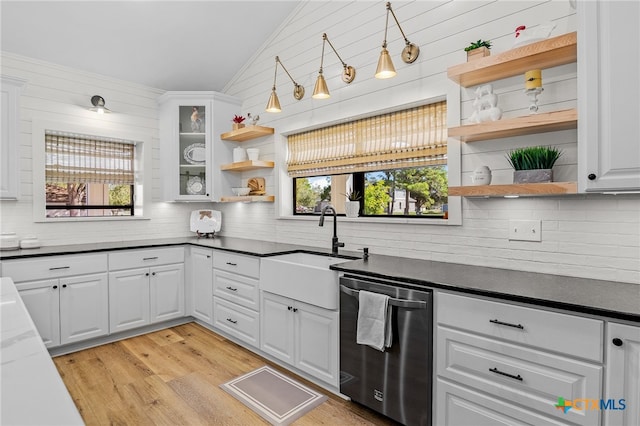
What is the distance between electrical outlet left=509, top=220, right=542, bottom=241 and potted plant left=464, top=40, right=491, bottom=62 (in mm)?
1037

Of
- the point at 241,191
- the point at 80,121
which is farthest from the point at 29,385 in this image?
the point at 80,121

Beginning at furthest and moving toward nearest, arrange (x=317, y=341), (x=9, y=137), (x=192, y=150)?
1. (x=192, y=150)
2. (x=9, y=137)
3. (x=317, y=341)

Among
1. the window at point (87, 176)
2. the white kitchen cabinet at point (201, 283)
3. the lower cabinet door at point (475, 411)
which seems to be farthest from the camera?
the window at point (87, 176)

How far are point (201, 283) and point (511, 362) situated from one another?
2981mm

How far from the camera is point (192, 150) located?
4.30m

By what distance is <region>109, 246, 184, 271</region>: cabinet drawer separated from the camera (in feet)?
11.4

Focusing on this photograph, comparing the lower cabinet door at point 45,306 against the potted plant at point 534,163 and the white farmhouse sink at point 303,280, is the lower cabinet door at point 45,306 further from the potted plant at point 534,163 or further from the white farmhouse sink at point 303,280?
the potted plant at point 534,163

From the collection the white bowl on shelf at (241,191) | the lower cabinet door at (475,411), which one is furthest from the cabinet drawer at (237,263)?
the lower cabinet door at (475,411)

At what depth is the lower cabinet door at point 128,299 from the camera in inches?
136

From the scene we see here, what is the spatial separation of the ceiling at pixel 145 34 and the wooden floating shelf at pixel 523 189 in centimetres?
270

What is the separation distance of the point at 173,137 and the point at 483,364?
3.84 m

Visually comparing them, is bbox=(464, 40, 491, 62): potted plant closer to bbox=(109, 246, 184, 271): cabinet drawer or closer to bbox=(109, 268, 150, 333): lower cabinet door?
bbox=(109, 246, 184, 271): cabinet drawer

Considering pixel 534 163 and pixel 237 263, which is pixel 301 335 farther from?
pixel 534 163

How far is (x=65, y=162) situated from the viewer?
12.5ft
